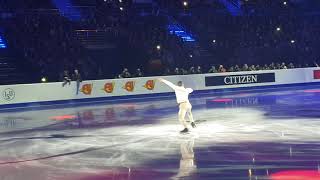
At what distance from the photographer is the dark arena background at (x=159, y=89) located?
30.3ft

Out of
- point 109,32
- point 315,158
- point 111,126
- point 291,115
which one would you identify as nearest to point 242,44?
point 109,32

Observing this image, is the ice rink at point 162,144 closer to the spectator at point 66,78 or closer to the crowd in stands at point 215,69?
the spectator at point 66,78

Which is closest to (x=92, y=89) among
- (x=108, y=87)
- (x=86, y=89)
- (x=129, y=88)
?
(x=86, y=89)

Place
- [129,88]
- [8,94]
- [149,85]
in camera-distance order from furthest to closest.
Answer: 1. [149,85]
2. [129,88]
3. [8,94]

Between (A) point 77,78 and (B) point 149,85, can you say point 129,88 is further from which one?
(A) point 77,78

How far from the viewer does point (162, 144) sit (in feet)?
36.4

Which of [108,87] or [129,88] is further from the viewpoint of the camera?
[129,88]

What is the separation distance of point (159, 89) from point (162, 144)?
1457cm

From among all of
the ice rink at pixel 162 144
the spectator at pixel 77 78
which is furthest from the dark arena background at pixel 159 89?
the spectator at pixel 77 78

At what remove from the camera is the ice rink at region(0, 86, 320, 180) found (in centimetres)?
834

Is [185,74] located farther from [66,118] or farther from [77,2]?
[66,118]

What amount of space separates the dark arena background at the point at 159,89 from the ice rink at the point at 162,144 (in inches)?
1.3

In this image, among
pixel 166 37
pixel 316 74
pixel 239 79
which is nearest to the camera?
pixel 239 79

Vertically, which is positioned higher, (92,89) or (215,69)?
(215,69)
